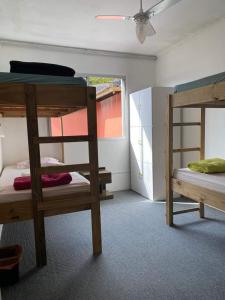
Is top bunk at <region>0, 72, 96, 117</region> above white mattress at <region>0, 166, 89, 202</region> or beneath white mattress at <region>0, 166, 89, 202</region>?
above

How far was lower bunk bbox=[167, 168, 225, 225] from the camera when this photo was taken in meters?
2.04

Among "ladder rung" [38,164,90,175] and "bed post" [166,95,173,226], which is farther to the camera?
"bed post" [166,95,173,226]

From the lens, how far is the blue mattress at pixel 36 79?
5.90 feet

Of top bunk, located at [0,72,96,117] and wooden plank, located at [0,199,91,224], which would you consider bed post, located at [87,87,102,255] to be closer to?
top bunk, located at [0,72,96,117]

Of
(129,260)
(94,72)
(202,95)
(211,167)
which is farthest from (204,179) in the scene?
(94,72)

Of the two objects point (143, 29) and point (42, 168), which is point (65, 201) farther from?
point (143, 29)

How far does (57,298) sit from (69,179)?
37.8 inches

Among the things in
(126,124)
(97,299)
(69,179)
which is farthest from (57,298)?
(126,124)

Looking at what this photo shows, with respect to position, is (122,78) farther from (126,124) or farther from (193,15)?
(193,15)

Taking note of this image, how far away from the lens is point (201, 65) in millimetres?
3432

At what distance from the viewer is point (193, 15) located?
9.62 ft

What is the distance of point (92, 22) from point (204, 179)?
7.86ft

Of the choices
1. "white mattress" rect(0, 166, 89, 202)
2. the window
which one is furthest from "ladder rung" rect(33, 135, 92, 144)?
the window

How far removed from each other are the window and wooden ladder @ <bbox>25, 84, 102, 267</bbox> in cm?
223
